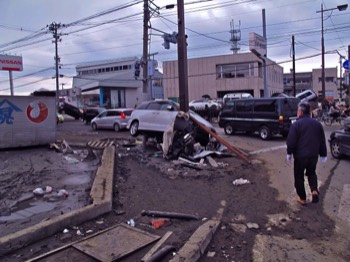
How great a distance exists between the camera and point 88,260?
4035mm

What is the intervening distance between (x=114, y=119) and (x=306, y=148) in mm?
17814

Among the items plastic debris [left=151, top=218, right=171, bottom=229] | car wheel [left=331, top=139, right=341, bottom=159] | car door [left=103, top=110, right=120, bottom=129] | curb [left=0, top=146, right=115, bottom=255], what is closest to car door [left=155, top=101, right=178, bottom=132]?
car wheel [left=331, top=139, right=341, bottom=159]

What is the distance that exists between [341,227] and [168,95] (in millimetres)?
50176

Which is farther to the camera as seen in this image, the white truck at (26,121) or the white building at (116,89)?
the white building at (116,89)

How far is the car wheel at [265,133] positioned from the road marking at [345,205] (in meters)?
9.57

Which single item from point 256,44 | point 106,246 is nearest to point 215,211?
point 106,246

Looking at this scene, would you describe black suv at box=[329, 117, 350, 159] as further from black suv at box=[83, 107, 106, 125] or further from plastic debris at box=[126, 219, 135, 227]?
black suv at box=[83, 107, 106, 125]

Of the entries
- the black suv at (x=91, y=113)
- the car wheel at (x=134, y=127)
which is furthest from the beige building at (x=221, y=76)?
the car wheel at (x=134, y=127)

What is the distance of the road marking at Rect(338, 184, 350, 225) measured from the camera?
5.69 metres

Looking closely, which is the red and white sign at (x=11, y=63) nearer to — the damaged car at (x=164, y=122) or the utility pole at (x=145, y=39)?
the utility pole at (x=145, y=39)

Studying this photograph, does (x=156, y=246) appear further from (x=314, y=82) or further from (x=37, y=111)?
(x=314, y=82)

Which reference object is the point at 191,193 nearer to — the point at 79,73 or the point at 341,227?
the point at 341,227

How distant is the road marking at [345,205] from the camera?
569 cm

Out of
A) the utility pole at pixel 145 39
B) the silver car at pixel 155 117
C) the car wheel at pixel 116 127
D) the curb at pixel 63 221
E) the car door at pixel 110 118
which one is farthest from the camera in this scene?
the utility pole at pixel 145 39
